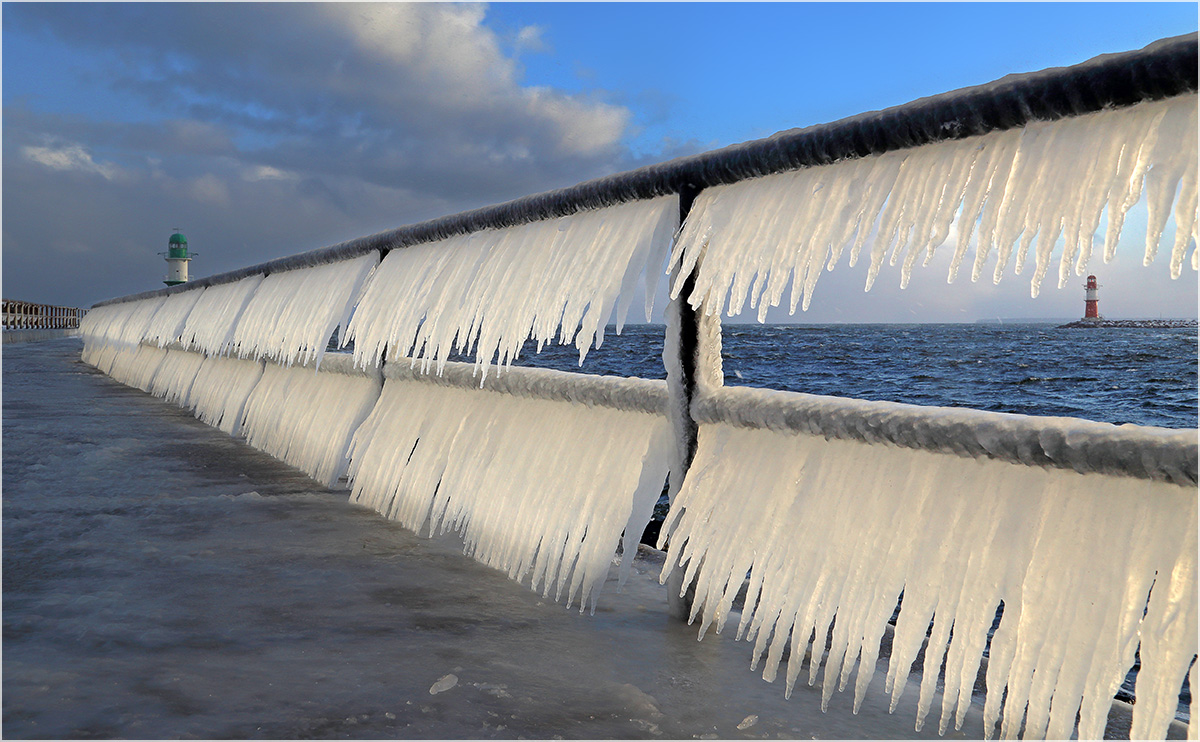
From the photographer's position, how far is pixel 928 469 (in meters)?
1.67

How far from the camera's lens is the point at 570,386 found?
2643 mm

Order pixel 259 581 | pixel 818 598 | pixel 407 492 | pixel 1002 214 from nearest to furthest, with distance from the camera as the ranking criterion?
pixel 1002 214 → pixel 818 598 → pixel 259 581 → pixel 407 492

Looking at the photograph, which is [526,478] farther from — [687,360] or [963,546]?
[963,546]

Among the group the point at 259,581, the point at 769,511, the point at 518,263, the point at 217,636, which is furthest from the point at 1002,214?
the point at 259,581

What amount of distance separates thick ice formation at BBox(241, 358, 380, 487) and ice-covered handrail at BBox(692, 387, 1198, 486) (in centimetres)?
274

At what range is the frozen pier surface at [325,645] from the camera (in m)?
1.62

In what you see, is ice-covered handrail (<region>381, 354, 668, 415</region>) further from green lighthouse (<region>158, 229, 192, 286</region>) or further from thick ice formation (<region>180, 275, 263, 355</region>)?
green lighthouse (<region>158, 229, 192, 286</region>)

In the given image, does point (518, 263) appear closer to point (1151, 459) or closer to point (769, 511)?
point (769, 511)

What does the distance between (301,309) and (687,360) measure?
137 inches

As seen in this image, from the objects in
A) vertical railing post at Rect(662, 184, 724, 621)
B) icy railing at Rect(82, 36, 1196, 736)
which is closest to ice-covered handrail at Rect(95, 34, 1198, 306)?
icy railing at Rect(82, 36, 1196, 736)

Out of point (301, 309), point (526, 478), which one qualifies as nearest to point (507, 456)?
point (526, 478)

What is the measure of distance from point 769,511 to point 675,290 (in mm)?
607

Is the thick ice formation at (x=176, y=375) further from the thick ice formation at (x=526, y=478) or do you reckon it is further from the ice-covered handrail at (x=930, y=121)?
the ice-covered handrail at (x=930, y=121)

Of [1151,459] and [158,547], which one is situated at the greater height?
[1151,459]
